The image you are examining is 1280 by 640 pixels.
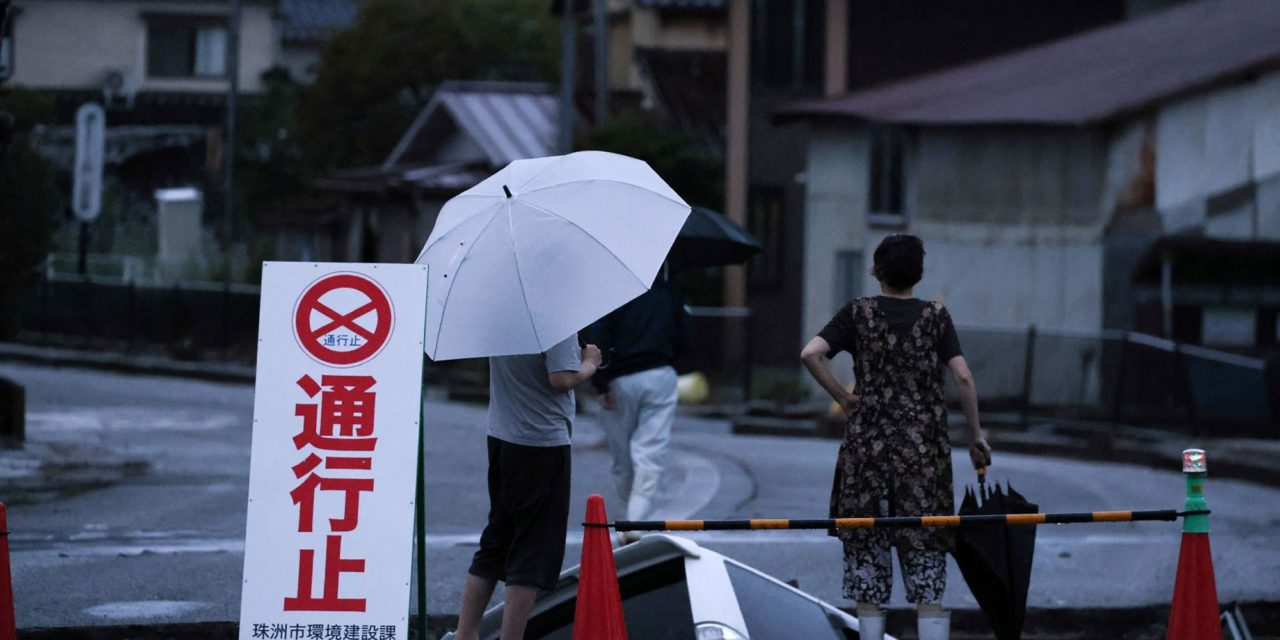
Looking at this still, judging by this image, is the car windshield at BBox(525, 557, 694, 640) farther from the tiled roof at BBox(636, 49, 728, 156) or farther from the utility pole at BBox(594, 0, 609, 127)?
the tiled roof at BBox(636, 49, 728, 156)

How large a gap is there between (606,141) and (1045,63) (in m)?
6.95

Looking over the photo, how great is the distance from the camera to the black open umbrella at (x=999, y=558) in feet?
22.0

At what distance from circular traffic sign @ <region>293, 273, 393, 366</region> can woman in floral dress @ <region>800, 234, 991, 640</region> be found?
1.71m

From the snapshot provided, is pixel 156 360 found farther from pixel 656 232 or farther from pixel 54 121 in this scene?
pixel 656 232

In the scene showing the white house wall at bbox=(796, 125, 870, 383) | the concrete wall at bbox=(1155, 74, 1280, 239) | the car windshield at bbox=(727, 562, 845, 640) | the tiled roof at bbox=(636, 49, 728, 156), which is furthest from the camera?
the tiled roof at bbox=(636, 49, 728, 156)

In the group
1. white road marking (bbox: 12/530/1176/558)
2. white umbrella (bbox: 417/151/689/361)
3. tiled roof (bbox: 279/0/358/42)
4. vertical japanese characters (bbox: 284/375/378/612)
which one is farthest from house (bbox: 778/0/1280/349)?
tiled roof (bbox: 279/0/358/42)

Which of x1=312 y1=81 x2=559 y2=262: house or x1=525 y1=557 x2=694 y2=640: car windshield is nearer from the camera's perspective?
x1=525 y1=557 x2=694 y2=640: car windshield

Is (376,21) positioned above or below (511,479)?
above

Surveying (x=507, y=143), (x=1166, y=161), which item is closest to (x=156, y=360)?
(x=507, y=143)

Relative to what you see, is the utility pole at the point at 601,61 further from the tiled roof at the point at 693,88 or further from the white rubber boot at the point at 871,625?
the white rubber boot at the point at 871,625

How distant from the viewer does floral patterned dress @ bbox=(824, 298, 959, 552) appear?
21.8 feet

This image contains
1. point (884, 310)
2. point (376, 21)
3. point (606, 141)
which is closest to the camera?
point (884, 310)

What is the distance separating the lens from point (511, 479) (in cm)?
636

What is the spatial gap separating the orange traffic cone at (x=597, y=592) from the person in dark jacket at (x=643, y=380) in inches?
132
